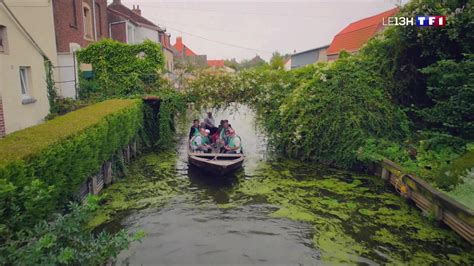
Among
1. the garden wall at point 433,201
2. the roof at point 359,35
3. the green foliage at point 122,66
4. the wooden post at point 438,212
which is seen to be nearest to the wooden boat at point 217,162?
the garden wall at point 433,201

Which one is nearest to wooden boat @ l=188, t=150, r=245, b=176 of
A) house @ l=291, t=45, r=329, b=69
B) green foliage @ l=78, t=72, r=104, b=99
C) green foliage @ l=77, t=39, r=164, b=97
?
green foliage @ l=77, t=39, r=164, b=97

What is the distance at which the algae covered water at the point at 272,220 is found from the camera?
702 cm

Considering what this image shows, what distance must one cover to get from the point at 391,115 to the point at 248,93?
566cm

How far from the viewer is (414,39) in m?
12.3

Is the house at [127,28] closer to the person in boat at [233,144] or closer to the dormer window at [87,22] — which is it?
the dormer window at [87,22]

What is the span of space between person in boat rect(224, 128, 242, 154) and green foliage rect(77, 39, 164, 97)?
636 centimetres

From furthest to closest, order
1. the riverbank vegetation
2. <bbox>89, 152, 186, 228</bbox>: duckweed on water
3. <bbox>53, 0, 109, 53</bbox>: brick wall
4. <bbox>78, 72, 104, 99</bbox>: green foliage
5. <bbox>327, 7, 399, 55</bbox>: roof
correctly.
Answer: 1. <bbox>327, 7, 399, 55</bbox>: roof
2. <bbox>78, 72, 104, 99</bbox>: green foliage
3. <bbox>53, 0, 109, 53</bbox>: brick wall
4. the riverbank vegetation
5. <bbox>89, 152, 186, 228</bbox>: duckweed on water

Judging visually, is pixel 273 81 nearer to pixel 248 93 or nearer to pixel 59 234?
pixel 248 93

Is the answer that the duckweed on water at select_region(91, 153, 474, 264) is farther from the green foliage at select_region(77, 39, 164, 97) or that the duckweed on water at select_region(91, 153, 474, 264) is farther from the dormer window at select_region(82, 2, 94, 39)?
the dormer window at select_region(82, 2, 94, 39)

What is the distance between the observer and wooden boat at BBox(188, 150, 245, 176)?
1111 centimetres

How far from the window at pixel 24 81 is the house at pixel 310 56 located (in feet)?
95.2

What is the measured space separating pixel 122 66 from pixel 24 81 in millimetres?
5968

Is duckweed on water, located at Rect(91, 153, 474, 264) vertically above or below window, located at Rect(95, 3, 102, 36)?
below

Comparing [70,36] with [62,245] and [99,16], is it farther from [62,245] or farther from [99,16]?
[62,245]
